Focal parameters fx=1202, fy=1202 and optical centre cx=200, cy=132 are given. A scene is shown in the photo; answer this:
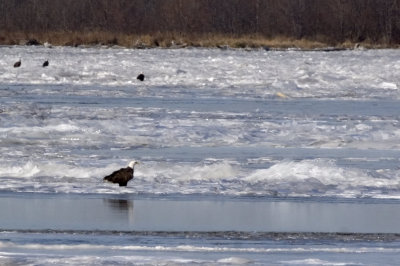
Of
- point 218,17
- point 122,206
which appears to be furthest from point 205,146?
point 218,17

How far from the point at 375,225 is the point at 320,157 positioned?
14.7 feet

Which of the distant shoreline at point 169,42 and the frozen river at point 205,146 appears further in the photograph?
the distant shoreline at point 169,42

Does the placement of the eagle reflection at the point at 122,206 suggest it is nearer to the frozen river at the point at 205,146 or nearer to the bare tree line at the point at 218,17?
the frozen river at the point at 205,146

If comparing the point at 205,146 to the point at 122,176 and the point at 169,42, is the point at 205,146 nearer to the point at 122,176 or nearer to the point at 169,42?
the point at 122,176

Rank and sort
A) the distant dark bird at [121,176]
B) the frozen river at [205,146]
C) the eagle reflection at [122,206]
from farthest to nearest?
the distant dark bird at [121,176], the eagle reflection at [122,206], the frozen river at [205,146]

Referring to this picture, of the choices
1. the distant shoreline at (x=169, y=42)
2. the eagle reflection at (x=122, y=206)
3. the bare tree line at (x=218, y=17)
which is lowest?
the eagle reflection at (x=122, y=206)

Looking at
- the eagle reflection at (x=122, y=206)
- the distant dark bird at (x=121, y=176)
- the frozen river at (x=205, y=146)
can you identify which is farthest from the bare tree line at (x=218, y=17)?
the eagle reflection at (x=122, y=206)

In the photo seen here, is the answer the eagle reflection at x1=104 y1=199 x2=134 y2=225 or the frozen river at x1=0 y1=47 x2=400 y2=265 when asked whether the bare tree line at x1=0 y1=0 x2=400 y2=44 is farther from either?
the eagle reflection at x1=104 y1=199 x2=134 y2=225

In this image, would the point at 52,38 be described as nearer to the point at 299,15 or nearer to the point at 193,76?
the point at 299,15

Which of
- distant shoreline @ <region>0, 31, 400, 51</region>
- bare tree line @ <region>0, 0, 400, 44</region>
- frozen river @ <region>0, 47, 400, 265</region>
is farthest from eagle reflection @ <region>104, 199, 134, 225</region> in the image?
bare tree line @ <region>0, 0, 400, 44</region>

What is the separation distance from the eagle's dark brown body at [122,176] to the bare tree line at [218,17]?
46.8 m

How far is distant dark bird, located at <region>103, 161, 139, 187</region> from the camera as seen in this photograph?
35.3 ft

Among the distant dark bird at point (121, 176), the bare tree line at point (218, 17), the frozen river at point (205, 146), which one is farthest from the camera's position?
the bare tree line at point (218, 17)

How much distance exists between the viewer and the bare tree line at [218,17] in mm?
61250
